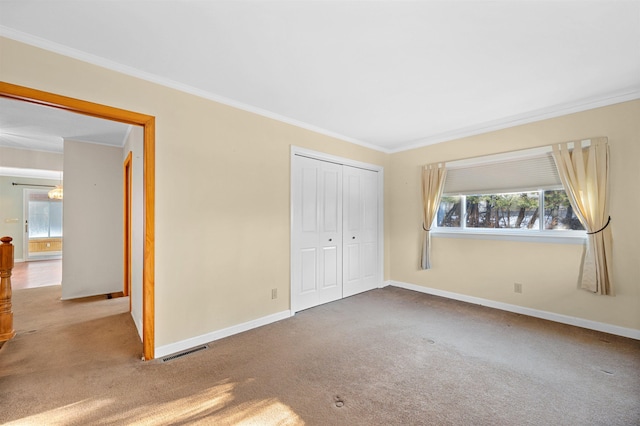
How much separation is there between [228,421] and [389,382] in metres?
1.19

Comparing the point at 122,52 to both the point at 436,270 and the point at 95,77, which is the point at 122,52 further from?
the point at 436,270

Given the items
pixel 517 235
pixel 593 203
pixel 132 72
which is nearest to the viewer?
pixel 132 72

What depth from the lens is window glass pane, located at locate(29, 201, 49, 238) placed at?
26.0 feet

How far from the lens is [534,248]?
3.50 meters

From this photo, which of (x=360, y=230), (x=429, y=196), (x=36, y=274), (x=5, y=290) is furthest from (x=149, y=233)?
(x=36, y=274)

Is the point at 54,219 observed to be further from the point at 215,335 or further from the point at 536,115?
the point at 536,115

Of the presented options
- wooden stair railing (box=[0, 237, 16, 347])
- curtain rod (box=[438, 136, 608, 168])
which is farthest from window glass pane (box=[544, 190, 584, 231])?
wooden stair railing (box=[0, 237, 16, 347])

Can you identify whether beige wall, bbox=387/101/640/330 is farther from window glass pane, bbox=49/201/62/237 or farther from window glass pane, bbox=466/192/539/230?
window glass pane, bbox=49/201/62/237

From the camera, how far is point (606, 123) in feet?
9.87

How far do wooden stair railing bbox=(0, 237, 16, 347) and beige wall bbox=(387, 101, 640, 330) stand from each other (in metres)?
5.11

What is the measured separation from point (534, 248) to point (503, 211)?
2.03 feet

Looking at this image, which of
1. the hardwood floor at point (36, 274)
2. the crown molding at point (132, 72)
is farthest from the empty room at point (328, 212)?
the hardwood floor at point (36, 274)

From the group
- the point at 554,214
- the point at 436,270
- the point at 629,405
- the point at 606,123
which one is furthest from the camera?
the point at 436,270

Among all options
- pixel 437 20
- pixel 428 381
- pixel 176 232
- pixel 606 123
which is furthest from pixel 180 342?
pixel 606 123
